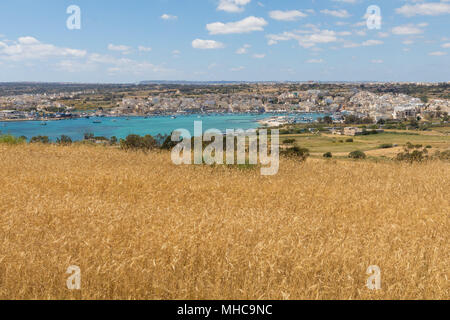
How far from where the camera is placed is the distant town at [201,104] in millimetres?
61281

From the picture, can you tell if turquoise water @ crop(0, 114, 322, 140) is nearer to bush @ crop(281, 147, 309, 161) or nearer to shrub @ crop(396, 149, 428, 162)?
bush @ crop(281, 147, 309, 161)

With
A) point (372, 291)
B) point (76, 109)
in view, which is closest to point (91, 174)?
point (372, 291)

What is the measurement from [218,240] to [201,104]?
331ft

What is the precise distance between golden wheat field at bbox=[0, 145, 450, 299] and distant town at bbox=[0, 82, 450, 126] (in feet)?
168

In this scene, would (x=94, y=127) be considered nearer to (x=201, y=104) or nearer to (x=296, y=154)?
(x=201, y=104)

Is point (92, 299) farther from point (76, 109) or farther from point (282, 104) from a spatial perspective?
point (282, 104)

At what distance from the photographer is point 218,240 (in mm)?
3096

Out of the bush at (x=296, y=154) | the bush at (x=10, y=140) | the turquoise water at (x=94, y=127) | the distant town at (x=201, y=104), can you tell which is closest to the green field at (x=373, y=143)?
the turquoise water at (x=94, y=127)

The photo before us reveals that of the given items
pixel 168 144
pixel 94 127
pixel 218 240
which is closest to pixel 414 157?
pixel 168 144

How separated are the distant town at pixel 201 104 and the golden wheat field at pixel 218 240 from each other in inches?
2012

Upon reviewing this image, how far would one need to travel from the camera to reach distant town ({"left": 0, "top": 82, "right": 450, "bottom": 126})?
61281mm

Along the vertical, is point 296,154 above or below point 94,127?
above

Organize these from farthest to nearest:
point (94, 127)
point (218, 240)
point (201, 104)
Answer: point (201, 104) < point (94, 127) < point (218, 240)

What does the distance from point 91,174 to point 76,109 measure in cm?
6806
